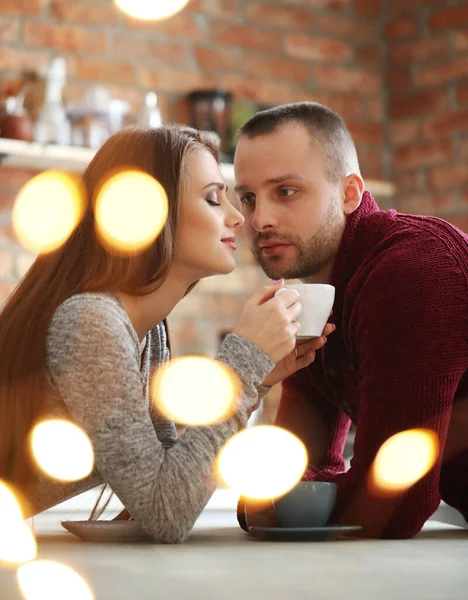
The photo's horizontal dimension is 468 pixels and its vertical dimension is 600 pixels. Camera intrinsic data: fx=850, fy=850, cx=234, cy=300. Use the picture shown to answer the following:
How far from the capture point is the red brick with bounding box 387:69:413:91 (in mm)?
3406

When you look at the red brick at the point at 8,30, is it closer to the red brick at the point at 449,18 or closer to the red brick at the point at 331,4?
the red brick at the point at 331,4

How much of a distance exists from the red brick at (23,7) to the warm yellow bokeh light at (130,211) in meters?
2.01

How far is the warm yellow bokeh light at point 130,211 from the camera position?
110 cm

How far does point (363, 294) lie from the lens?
45.4 inches

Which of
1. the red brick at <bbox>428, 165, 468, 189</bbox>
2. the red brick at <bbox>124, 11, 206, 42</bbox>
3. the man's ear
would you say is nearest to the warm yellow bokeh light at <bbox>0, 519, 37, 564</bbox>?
the man's ear

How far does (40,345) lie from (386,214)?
1.95 ft

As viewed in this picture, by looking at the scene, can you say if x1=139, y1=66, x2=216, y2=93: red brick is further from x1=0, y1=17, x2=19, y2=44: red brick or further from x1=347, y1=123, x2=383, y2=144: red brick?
x1=347, y1=123, x2=383, y2=144: red brick

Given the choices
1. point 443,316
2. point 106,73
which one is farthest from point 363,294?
point 106,73

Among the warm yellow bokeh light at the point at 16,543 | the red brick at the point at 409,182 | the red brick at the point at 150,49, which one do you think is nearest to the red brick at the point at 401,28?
the red brick at the point at 409,182

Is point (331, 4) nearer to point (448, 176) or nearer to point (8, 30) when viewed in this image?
point (448, 176)

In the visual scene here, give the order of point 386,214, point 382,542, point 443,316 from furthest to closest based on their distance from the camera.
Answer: point 386,214, point 443,316, point 382,542

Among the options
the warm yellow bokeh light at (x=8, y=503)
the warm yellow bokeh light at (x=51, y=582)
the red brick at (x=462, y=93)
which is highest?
the red brick at (x=462, y=93)

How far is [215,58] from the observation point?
3219 millimetres

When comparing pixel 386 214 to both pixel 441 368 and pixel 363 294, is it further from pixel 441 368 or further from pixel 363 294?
pixel 441 368
